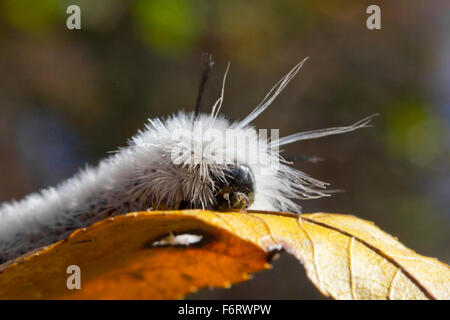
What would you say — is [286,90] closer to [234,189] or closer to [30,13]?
[30,13]

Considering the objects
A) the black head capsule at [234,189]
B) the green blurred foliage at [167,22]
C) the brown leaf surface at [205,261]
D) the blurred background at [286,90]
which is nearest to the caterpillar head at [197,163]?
the black head capsule at [234,189]

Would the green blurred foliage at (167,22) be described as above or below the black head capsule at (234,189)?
above

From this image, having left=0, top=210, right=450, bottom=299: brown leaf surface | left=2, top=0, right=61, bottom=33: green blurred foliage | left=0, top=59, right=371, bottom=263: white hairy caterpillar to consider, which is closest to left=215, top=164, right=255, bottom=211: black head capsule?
left=0, top=59, right=371, bottom=263: white hairy caterpillar

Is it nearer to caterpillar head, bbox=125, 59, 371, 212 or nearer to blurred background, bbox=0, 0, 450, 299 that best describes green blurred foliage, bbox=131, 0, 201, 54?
blurred background, bbox=0, 0, 450, 299

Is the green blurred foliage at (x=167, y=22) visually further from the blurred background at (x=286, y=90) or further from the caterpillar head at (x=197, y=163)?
the caterpillar head at (x=197, y=163)

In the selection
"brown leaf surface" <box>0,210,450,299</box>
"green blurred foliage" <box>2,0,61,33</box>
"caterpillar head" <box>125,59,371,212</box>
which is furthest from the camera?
"green blurred foliage" <box>2,0,61,33</box>

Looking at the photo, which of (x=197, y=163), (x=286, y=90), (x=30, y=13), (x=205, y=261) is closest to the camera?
(x=205, y=261)

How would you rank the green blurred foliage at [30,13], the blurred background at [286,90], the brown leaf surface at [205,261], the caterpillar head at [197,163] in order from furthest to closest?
the blurred background at [286,90], the green blurred foliage at [30,13], the caterpillar head at [197,163], the brown leaf surface at [205,261]

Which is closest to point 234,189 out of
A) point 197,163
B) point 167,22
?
point 197,163
